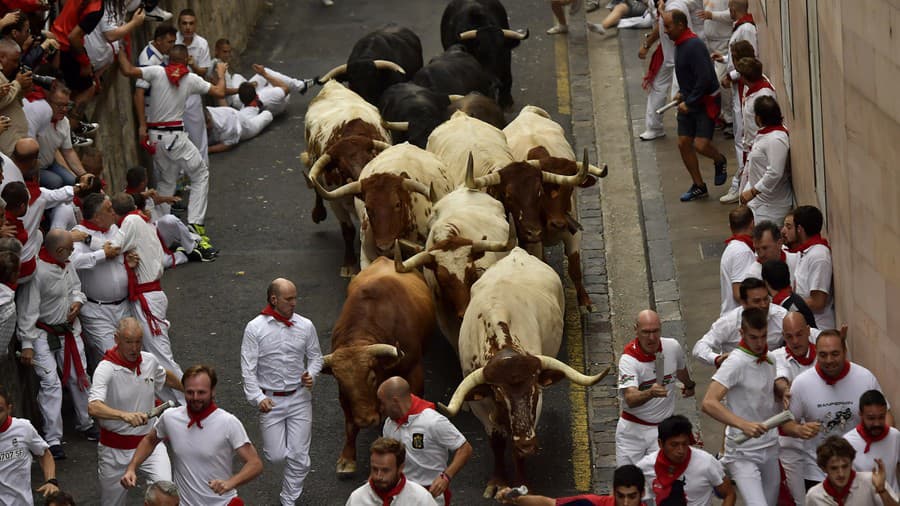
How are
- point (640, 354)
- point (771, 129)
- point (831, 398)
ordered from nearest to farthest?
point (831, 398) < point (640, 354) < point (771, 129)

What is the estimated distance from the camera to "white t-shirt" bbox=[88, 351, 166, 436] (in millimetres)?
12297

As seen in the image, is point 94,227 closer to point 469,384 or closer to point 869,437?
point 469,384

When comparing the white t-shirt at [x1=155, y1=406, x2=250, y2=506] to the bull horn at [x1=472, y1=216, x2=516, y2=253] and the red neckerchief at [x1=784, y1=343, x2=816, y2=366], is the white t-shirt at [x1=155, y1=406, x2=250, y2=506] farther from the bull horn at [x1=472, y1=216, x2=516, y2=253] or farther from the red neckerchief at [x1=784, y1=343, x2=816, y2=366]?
the bull horn at [x1=472, y1=216, x2=516, y2=253]

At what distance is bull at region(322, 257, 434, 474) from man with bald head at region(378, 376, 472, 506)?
136 cm

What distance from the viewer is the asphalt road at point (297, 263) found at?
538 inches

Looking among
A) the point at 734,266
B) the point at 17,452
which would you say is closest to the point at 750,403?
the point at 734,266

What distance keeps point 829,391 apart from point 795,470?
798mm

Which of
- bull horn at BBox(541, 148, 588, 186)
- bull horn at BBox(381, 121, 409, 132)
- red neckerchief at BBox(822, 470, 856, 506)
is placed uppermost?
red neckerchief at BBox(822, 470, 856, 506)

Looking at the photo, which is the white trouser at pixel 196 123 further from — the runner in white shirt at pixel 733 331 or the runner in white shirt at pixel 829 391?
the runner in white shirt at pixel 829 391

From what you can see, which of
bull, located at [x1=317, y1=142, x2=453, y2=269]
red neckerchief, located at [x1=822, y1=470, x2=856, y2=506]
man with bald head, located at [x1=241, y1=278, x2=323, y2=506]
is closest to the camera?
red neckerchief, located at [x1=822, y1=470, x2=856, y2=506]

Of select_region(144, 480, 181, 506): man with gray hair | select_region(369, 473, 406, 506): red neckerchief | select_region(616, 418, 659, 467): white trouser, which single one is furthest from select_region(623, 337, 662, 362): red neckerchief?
select_region(144, 480, 181, 506): man with gray hair

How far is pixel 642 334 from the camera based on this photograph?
11766 mm

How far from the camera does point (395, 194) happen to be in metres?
15.6

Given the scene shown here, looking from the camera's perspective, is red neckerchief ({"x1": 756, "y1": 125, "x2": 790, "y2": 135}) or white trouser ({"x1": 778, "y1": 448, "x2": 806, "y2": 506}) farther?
red neckerchief ({"x1": 756, "y1": 125, "x2": 790, "y2": 135})
